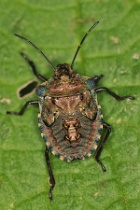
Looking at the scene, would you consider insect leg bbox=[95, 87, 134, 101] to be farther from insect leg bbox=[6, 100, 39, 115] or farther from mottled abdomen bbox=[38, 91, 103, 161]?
insect leg bbox=[6, 100, 39, 115]

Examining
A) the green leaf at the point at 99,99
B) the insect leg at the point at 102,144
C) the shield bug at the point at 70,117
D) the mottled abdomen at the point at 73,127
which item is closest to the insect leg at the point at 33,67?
the green leaf at the point at 99,99

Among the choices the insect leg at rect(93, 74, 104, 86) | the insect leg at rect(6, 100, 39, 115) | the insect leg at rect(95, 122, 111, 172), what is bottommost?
the insect leg at rect(95, 122, 111, 172)

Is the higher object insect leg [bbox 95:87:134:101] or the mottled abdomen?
insect leg [bbox 95:87:134:101]

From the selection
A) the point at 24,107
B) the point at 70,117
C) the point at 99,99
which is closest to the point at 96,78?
the point at 99,99

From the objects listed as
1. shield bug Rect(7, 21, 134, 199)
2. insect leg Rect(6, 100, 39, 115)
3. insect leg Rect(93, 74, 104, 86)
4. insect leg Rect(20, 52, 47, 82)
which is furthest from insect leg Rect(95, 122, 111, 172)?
insect leg Rect(20, 52, 47, 82)

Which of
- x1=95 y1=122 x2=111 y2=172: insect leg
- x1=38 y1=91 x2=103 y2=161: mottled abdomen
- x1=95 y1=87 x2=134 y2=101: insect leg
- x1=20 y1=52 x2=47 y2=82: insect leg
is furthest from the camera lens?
x1=20 y1=52 x2=47 y2=82: insect leg

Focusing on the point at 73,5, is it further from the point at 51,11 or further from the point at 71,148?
the point at 71,148
